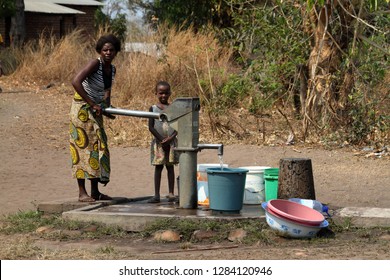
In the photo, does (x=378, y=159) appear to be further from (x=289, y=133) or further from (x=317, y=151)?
(x=289, y=133)

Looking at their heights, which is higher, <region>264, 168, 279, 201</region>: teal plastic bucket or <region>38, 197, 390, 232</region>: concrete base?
<region>264, 168, 279, 201</region>: teal plastic bucket

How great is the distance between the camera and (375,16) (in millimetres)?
13508

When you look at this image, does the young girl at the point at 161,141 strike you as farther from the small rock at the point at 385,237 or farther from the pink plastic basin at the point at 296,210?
the small rock at the point at 385,237

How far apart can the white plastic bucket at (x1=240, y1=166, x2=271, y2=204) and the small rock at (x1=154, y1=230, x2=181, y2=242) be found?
1.33 meters

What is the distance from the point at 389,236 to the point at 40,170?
608 centimetres

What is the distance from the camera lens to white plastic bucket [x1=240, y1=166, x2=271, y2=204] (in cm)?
838

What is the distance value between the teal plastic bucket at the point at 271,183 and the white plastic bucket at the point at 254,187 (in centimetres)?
6

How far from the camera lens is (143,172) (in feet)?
38.7

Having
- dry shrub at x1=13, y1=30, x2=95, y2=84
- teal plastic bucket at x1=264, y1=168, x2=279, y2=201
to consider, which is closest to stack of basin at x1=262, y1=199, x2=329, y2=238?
teal plastic bucket at x1=264, y1=168, x2=279, y2=201

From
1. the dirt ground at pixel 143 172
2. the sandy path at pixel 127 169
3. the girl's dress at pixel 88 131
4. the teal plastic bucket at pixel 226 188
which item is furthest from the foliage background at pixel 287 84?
the teal plastic bucket at pixel 226 188

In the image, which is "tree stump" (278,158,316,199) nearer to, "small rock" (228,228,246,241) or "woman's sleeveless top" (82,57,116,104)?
"small rock" (228,228,246,241)

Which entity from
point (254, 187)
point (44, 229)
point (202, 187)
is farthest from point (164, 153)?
point (44, 229)

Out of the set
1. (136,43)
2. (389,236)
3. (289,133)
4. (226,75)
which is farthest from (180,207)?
(136,43)

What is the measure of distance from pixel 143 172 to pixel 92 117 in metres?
3.56
